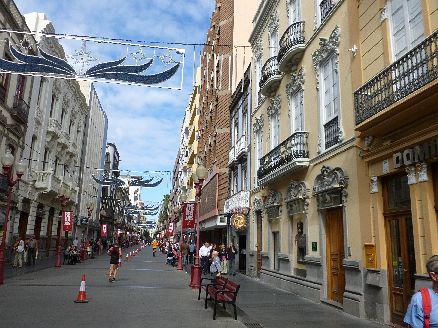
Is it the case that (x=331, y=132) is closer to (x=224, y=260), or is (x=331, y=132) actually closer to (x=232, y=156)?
Result: (x=224, y=260)

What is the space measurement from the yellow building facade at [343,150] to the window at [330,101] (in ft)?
0.11

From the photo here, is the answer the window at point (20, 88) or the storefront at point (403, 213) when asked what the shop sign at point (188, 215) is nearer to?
the window at point (20, 88)

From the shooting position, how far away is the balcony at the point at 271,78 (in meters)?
16.9

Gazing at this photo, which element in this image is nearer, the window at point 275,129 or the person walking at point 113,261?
the person walking at point 113,261

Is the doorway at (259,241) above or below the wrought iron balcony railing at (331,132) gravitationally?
below

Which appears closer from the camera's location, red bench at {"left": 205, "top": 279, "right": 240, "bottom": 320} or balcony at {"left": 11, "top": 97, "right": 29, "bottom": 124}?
red bench at {"left": 205, "top": 279, "right": 240, "bottom": 320}

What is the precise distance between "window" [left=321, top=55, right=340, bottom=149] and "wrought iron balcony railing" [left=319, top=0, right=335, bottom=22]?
1478mm

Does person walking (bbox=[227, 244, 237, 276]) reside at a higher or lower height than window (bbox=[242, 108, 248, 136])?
lower

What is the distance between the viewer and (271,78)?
16.9 meters

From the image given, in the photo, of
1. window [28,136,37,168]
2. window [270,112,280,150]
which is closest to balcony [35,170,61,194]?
window [28,136,37,168]

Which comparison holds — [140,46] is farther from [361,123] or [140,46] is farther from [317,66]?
[361,123]

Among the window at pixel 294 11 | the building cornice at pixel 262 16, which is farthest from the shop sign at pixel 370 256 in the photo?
the building cornice at pixel 262 16

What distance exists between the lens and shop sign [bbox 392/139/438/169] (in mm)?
7715

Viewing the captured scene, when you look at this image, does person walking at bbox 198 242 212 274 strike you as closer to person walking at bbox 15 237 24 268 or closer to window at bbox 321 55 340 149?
person walking at bbox 15 237 24 268
